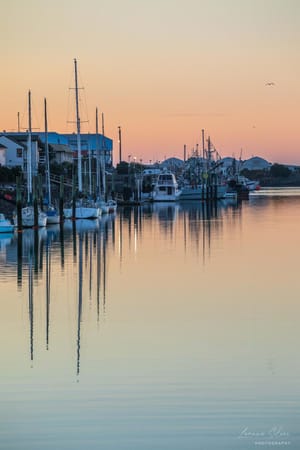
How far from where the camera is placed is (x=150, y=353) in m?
18.6

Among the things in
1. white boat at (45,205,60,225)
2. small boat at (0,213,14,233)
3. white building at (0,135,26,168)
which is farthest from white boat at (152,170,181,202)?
small boat at (0,213,14,233)

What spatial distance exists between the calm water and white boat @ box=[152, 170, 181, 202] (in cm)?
8325

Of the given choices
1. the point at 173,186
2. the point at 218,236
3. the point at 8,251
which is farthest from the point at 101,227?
the point at 173,186

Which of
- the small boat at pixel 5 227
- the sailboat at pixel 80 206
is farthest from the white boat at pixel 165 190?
the small boat at pixel 5 227

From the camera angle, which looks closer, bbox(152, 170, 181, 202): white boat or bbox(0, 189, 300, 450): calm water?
bbox(0, 189, 300, 450): calm water

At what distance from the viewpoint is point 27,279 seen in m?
31.3

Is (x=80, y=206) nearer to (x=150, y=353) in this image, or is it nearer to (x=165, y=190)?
(x=150, y=353)

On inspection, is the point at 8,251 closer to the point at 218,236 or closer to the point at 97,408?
the point at 218,236

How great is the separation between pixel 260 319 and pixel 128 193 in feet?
298

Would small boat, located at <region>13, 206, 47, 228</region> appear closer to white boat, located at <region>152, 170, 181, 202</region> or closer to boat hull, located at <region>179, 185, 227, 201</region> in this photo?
white boat, located at <region>152, 170, 181, 202</region>

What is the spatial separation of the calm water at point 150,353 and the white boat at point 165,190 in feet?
273

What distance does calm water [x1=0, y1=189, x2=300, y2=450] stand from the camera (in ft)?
44.9

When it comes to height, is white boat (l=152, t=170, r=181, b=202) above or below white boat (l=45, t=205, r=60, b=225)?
above

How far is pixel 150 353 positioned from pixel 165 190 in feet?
346
